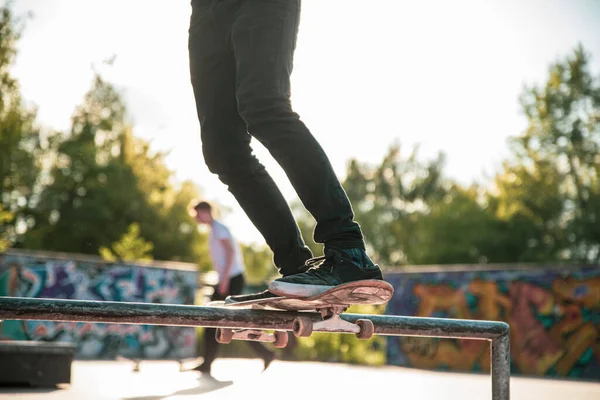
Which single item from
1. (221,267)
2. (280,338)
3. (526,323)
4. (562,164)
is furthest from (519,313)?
(562,164)

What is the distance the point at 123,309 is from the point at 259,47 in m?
0.99

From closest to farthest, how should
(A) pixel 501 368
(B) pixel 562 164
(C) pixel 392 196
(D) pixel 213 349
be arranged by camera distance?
1. (A) pixel 501 368
2. (D) pixel 213 349
3. (B) pixel 562 164
4. (C) pixel 392 196

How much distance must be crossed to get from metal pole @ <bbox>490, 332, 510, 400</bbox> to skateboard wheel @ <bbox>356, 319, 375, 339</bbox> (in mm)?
513

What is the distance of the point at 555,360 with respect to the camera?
14.6 m

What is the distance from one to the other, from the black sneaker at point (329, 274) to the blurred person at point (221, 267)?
17.8ft

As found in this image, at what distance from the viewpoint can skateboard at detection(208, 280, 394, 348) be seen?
7.48 feet

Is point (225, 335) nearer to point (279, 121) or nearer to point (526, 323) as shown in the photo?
point (279, 121)

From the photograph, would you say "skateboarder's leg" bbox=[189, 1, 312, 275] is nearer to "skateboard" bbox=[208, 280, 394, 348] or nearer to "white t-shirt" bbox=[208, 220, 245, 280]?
"skateboard" bbox=[208, 280, 394, 348]

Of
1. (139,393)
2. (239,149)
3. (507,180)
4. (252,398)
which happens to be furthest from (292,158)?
(507,180)

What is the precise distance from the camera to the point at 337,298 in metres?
2.32

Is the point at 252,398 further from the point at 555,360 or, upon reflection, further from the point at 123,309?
the point at 555,360

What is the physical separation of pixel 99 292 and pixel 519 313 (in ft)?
31.1

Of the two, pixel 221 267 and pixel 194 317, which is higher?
pixel 194 317

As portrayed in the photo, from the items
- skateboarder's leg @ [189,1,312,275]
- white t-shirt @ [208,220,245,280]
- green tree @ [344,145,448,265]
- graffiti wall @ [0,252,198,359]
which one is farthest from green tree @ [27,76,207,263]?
skateboarder's leg @ [189,1,312,275]
